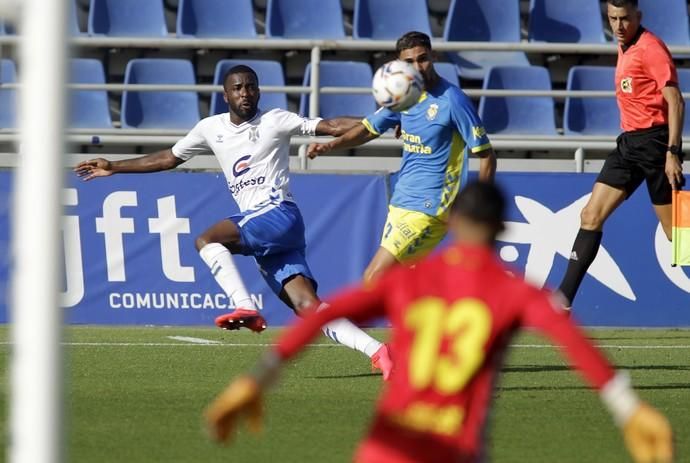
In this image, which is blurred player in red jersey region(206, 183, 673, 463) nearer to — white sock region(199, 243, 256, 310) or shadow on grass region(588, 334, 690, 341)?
white sock region(199, 243, 256, 310)

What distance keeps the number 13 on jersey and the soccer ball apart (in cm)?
440

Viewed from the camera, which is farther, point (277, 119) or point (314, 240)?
point (314, 240)

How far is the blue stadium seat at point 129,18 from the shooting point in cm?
1786

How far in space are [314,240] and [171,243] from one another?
1.30 m

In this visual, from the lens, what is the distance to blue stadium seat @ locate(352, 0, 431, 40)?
18.0 metres

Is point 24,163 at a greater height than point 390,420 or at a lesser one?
greater

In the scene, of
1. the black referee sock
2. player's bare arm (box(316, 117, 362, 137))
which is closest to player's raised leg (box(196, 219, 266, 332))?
player's bare arm (box(316, 117, 362, 137))

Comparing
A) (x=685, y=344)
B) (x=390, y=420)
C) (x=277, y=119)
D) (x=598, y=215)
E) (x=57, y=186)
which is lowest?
(x=685, y=344)

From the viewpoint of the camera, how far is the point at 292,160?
14.7m

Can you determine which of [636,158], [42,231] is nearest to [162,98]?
[636,158]

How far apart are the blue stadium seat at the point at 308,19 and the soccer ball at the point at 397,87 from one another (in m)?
9.47

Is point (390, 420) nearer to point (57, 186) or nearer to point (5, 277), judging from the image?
point (57, 186)

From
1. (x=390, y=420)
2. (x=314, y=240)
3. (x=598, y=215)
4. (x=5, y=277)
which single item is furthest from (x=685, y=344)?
(x=390, y=420)

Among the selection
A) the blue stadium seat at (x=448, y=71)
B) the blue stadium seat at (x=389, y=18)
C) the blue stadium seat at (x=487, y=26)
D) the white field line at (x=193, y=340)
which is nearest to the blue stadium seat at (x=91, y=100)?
the blue stadium seat at (x=389, y=18)
